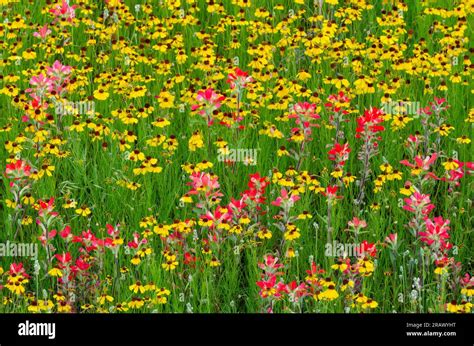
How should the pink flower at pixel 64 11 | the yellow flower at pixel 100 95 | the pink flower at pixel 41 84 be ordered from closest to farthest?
the pink flower at pixel 41 84
the yellow flower at pixel 100 95
the pink flower at pixel 64 11

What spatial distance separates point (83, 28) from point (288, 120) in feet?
9.89

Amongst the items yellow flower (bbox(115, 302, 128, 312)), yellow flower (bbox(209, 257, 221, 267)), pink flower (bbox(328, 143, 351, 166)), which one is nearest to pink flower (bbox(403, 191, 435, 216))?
pink flower (bbox(328, 143, 351, 166))

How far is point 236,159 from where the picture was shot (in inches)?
296

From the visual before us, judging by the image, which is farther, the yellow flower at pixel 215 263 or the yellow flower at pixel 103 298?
the yellow flower at pixel 215 263

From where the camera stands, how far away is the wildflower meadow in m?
6.47

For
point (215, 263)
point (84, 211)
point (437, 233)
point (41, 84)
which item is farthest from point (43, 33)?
point (437, 233)

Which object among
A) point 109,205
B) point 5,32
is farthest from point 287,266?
point 5,32

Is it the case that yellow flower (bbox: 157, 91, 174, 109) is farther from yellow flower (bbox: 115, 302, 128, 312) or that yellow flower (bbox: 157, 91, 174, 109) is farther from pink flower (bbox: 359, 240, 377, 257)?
pink flower (bbox: 359, 240, 377, 257)

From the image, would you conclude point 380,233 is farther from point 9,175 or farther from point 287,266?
point 9,175

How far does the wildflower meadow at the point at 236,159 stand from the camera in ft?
21.2

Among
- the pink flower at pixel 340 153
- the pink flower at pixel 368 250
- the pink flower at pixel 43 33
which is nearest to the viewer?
the pink flower at pixel 368 250

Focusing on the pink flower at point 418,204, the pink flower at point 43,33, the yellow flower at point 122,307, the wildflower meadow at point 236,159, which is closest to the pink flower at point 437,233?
the wildflower meadow at point 236,159

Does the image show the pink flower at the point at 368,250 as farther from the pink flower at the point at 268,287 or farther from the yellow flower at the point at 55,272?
the yellow flower at the point at 55,272

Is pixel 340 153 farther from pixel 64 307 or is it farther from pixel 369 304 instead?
pixel 64 307
